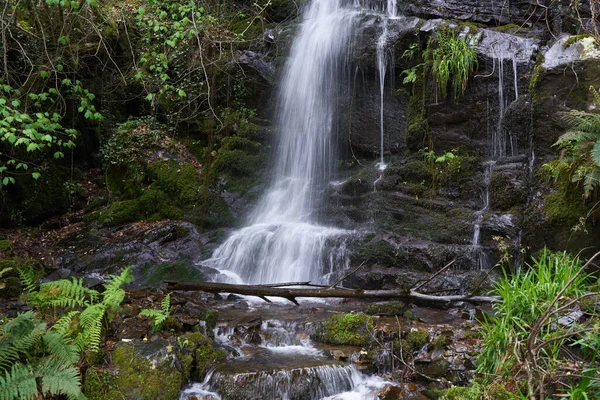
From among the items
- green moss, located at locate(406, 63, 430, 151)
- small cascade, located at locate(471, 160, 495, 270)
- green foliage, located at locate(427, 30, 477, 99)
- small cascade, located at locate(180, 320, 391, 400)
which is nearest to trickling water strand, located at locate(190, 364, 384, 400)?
small cascade, located at locate(180, 320, 391, 400)

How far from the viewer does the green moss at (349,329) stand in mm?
5145

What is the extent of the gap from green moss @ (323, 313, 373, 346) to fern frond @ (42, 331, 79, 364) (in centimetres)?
279

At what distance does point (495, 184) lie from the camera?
827 cm

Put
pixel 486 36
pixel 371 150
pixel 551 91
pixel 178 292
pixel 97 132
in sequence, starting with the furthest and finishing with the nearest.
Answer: pixel 97 132
pixel 371 150
pixel 486 36
pixel 551 91
pixel 178 292

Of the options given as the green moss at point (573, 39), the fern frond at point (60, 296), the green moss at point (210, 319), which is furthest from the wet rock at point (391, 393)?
the green moss at point (573, 39)

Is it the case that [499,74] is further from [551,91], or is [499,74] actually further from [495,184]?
[495,184]

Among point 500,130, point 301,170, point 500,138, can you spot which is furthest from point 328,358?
point 301,170

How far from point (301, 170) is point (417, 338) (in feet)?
22.5

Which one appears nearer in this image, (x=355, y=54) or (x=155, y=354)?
(x=155, y=354)

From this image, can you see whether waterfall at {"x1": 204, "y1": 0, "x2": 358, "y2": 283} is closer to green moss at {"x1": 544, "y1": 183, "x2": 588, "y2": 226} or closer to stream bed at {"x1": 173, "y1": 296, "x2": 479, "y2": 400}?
stream bed at {"x1": 173, "y1": 296, "x2": 479, "y2": 400}

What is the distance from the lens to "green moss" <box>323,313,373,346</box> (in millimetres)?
5145

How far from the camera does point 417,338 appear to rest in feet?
16.2

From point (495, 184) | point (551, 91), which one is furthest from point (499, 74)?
point (495, 184)

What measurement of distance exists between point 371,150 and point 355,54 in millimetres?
2508
